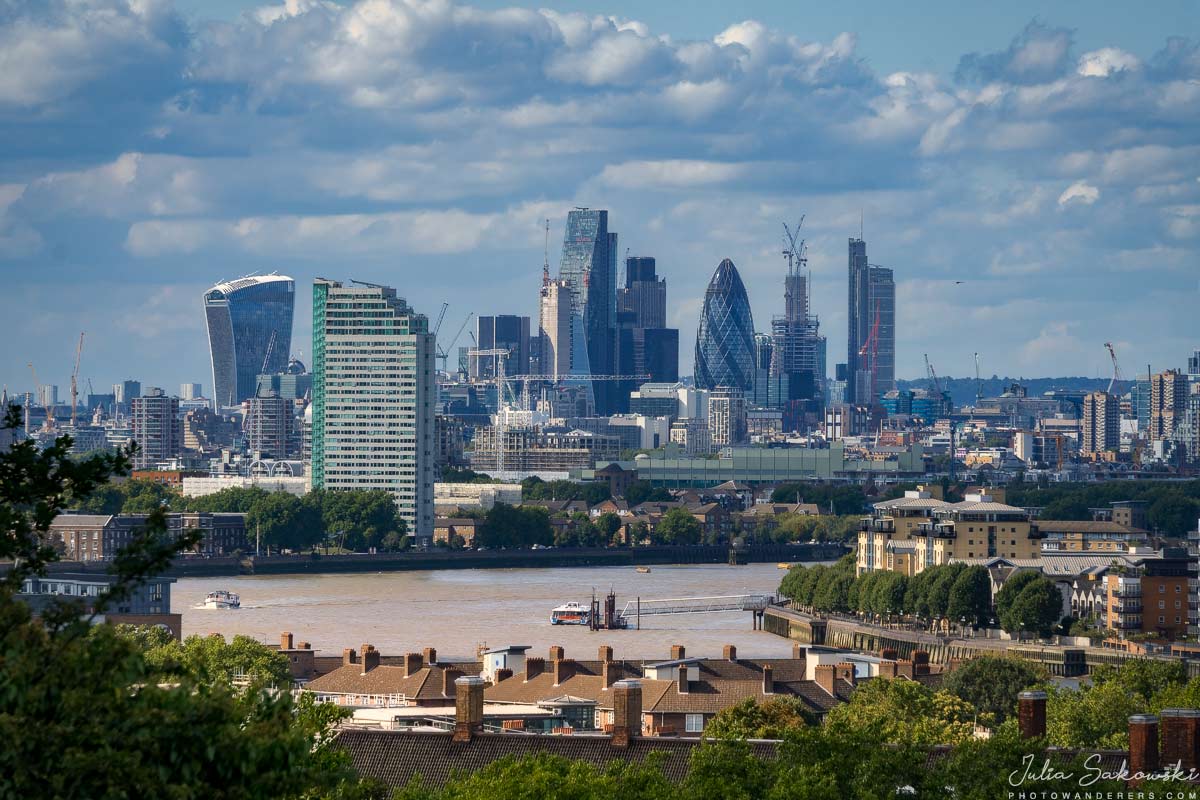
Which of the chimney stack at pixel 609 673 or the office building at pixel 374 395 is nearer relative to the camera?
the chimney stack at pixel 609 673

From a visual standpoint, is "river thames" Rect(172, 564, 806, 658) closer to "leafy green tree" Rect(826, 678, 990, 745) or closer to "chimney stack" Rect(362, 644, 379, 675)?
"chimney stack" Rect(362, 644, 379, 675)

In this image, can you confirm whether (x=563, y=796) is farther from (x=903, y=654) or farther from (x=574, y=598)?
(x=574, y=598)

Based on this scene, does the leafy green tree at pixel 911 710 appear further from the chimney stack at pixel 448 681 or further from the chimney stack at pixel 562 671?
the chimney stack at pixel 448 681

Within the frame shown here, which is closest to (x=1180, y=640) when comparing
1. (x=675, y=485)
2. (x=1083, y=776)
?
(x=1083, y=776)

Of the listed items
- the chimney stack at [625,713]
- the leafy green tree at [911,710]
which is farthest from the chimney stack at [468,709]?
the leafy green tree at [911,710]

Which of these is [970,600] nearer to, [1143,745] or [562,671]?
[562,671]
